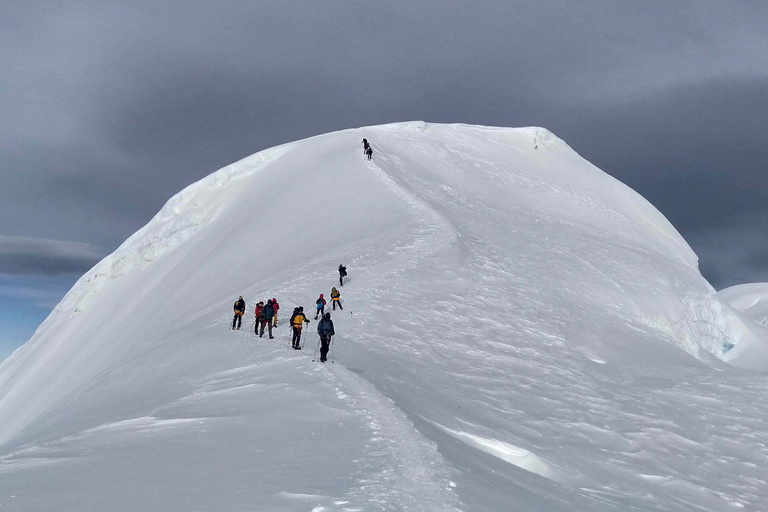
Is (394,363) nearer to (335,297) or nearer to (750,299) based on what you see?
(335,297)

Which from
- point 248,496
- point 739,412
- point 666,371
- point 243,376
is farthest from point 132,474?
point 666,371

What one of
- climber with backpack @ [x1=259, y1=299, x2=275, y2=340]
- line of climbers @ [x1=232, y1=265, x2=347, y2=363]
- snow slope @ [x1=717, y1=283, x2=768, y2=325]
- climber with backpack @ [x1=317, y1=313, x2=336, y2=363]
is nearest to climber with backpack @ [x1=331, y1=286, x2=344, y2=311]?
line of climbers @ [x1=232, y1=265, x2=347, y2=363]

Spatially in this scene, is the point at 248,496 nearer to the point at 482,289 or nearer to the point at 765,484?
the point at 765,484

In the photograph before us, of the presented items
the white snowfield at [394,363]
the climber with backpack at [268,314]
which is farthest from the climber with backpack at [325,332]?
the climber with backpack at [268,314]

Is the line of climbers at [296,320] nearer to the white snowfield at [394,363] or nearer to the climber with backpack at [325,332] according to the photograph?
the climber with backpack at [325,332]

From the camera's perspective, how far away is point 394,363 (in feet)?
53.3

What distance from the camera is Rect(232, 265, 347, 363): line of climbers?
14023 mm

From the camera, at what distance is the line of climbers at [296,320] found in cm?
1402

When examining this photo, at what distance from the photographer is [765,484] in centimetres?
1440

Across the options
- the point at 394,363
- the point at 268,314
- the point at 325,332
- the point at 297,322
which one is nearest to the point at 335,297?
the point at 268,314

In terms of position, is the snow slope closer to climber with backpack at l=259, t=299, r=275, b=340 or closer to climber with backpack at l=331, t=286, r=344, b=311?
climber with backpack at l=331, t=286, r=344, b=311

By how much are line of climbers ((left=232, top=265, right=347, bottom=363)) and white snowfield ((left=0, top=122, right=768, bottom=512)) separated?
473mm

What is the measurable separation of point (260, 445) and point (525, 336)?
15448mm

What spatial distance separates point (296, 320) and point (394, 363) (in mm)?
2934
